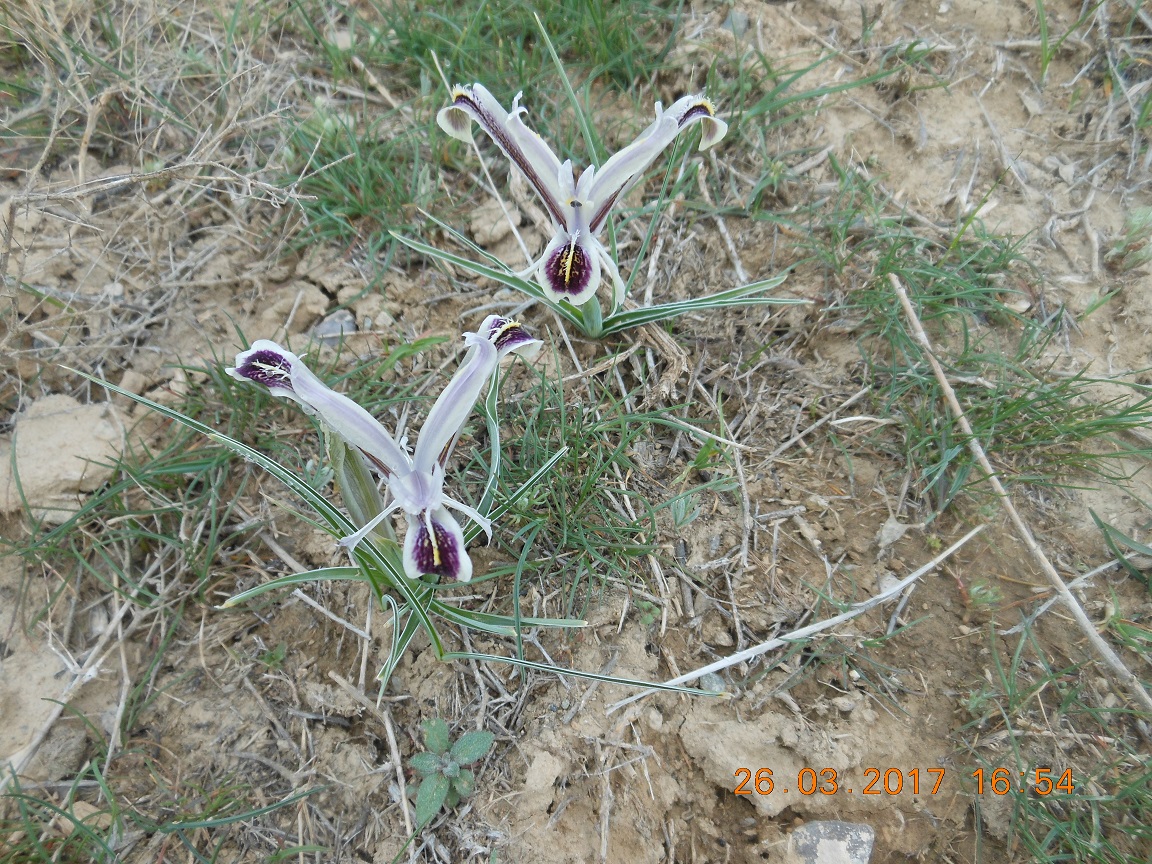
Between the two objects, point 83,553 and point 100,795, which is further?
point 83,553

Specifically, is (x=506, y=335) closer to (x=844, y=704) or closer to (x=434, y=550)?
(x=434, y=550)

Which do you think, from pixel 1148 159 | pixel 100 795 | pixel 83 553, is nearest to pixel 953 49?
pixel 1148 159

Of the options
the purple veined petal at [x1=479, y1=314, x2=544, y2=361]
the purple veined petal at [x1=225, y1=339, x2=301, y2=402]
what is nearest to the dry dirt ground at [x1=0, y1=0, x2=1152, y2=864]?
the purple veined petal at [x1=479, y1=314, x2=544, y2=361]

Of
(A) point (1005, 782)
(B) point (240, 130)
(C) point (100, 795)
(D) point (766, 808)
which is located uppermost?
(B) point (240, 130)

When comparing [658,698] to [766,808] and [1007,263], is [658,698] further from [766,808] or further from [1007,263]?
[1007,263]

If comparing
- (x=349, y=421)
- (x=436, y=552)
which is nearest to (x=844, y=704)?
(x=436, y=552)
